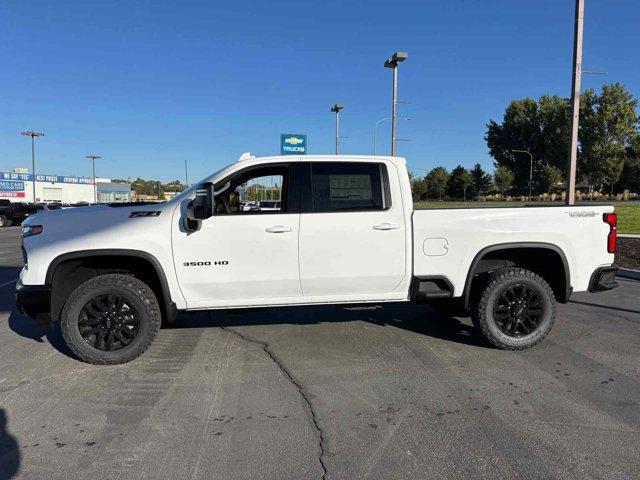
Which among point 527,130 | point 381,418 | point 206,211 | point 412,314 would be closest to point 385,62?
point 412,314

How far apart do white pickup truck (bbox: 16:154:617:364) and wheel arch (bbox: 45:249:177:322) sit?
13 millimetres

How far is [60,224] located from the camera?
443 cm

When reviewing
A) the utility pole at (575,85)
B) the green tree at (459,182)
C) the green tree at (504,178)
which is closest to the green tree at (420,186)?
the green tree at (459,182)

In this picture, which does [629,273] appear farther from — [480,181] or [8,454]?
[480,181]

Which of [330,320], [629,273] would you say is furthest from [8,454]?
[629,273]

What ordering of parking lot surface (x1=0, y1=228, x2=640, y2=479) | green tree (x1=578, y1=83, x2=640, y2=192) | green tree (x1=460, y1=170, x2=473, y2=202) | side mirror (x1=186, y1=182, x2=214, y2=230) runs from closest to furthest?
parking lot surface (x1=0, y1=228, x2=640, y2=479) → side mirror (x1=186, y1=182, x2=214, y2=230) → green tree (x1=578, y1=83, x2=640, y2=192) → green tree (x1=460, y1=170, x2=473, y2=202)

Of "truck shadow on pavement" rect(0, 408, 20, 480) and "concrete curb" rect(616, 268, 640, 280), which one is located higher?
"concrete curb" rect(616, 268, 640, 280)

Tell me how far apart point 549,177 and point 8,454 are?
8342cm

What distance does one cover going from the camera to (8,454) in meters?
3.07

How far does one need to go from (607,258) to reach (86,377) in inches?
211

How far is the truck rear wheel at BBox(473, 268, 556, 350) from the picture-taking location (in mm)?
4941

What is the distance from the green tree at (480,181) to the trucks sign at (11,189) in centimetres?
8078

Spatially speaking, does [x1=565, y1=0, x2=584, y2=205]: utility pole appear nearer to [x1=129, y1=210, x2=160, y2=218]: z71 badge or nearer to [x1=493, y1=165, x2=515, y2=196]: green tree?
[x1=129, y1=210, x2=160, y2=218]: z71 badge

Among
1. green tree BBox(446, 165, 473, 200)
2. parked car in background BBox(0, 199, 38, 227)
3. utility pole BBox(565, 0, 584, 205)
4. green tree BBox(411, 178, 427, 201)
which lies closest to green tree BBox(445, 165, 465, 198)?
green tree BBox(446, 165, 473, 200)
